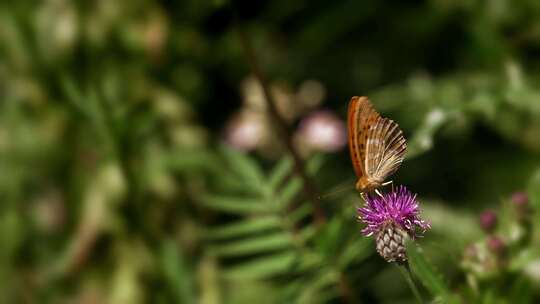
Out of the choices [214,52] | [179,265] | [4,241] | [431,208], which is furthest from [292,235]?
[214,52]

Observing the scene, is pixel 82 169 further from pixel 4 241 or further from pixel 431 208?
pixel 431 208

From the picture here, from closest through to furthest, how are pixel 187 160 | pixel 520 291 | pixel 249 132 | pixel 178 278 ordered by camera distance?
pixel 520 291
pixel 178 278
pixel 187 160
pixel 249 132

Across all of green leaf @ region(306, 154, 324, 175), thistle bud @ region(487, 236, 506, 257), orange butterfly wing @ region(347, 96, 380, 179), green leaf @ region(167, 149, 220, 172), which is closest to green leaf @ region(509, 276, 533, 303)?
thistle bud @ region(487, 236, 506, 257)

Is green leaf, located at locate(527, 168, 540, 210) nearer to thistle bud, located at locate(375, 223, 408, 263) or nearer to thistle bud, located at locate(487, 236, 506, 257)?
thistle bud, located at locate(487, 236, 506, 257)

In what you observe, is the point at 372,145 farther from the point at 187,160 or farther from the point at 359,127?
the point at 187,160

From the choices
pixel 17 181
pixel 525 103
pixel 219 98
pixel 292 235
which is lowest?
pixel 292 235

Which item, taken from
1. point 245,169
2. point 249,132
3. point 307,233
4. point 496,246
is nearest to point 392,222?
point 496,246

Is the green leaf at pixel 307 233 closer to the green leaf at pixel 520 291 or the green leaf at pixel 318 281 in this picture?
the green leaf at pixel 318 281
